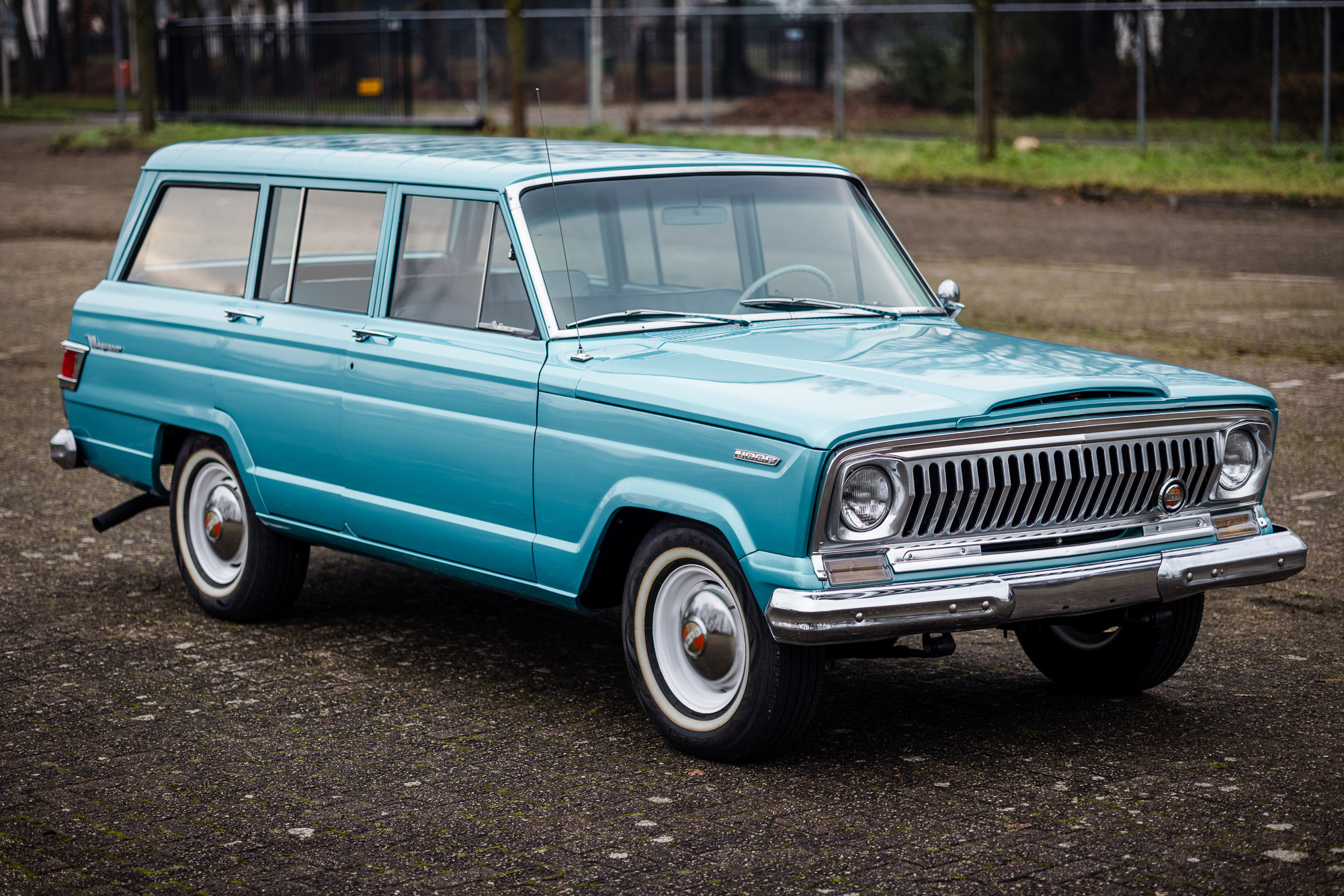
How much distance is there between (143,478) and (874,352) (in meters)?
3.34

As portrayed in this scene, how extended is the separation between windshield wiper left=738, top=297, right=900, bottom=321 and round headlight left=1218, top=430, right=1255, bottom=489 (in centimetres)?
128

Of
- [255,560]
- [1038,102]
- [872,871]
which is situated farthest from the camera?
[1038,102]

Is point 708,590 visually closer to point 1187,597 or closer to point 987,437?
point 987,437

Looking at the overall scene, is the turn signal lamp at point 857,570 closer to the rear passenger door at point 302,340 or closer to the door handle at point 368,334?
the door handle at point 368,334

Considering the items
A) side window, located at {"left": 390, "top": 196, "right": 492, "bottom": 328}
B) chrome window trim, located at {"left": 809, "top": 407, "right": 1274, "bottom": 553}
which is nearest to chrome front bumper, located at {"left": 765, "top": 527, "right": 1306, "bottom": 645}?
chrome window trim, located at {"left": 809, "top": 407, "right": 1274, "bottom": 553}

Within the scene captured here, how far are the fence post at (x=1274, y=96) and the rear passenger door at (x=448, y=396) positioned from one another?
19867mm

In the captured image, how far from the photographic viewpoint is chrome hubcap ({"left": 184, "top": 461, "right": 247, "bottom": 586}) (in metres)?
6.84

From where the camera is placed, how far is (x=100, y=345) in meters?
7.31

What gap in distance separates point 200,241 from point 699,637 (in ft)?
10.6

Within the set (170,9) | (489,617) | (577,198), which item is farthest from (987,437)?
(170,9)

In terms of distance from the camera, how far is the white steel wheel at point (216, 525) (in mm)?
6832

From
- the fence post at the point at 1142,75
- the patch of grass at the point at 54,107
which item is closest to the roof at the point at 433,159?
the fence post at the point at 1142,75

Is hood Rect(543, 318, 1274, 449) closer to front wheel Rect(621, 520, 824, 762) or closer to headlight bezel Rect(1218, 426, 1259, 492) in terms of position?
headlight bezel Rect(1218, 426, 1259, 492)

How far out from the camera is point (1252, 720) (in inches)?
214
